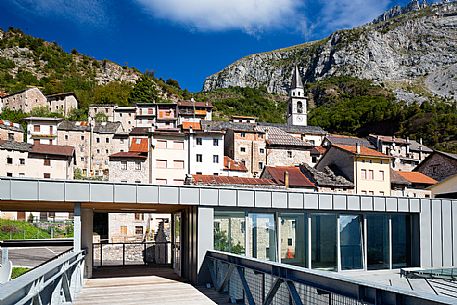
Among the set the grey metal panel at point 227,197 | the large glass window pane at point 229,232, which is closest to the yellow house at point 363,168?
the large glass window pane at point 229,232

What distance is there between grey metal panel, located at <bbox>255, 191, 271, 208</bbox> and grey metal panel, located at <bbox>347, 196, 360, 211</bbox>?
2788 millimetres

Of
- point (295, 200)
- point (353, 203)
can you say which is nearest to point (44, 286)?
point (295, 200)

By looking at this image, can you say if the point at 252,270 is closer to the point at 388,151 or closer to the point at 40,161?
the point at 40,161

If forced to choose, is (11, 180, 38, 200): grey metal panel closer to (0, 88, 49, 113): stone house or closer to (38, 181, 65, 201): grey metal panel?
(38, 181, 65, 201): grey metal panel

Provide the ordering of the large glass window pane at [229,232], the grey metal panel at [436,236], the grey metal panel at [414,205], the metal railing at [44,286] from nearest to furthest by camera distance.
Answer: the metal railing at [44,286]
the large glass window pane at [229,232]
the grey metal panel at [414,205]
the grey metal panel at [436,236]

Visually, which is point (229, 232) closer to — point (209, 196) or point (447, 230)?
point (209, 196)

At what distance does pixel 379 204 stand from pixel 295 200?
3.16 meters

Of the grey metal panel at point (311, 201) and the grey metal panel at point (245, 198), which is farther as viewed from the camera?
the grey metal panel at point (311, 201)

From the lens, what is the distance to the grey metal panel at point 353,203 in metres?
12.8

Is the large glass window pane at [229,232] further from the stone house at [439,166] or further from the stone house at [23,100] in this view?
the stone house at [23,100]

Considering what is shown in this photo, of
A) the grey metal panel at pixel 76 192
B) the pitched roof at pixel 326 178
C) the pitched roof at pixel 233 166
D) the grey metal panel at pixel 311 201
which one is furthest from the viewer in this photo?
the pitched roof at pixel 233 166

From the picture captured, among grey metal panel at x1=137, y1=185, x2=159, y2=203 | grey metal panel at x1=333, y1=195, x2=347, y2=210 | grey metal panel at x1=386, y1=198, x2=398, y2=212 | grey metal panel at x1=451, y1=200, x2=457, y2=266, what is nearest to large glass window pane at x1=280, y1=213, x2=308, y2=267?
grey metal panel at x1=333, y1=195, x2=347, y2=210

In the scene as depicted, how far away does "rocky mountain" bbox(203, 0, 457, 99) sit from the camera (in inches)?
5133

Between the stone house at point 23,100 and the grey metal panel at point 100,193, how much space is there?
64.3 m
